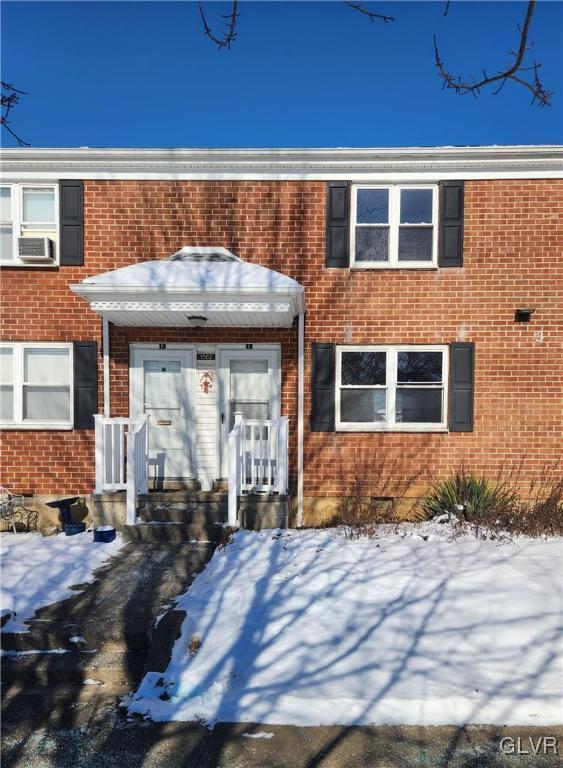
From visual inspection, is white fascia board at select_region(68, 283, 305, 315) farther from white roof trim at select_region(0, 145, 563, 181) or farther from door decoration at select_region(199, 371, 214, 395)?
white roof trim at select_region(0, 145, 563, 181)

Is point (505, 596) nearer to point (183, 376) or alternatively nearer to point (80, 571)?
point (80, 571)

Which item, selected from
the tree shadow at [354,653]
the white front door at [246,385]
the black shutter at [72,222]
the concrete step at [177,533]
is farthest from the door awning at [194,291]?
the tree shadow at [354,653]

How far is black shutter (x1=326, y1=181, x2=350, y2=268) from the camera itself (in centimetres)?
757

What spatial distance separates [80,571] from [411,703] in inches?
148

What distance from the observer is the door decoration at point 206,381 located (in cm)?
773

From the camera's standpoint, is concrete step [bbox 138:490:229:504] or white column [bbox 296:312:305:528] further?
white column [bbox 296:312:305:528]

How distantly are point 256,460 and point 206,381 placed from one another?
152 centimetres

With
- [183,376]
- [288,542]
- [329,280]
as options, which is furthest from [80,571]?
[329,280]

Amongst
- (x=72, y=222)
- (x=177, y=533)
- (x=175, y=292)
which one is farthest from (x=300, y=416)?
(x=72, y=222)

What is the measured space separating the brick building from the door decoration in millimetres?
46

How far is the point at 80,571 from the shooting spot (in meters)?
5.29

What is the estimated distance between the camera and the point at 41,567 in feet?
17.7

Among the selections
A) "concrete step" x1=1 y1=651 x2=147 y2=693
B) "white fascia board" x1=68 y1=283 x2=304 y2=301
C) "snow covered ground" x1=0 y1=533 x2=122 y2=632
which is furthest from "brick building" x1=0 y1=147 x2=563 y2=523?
"concrete step" x1=1 y1=651 x2=147 y2=693

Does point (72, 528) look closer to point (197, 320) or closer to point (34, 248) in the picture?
point (197, 320)
